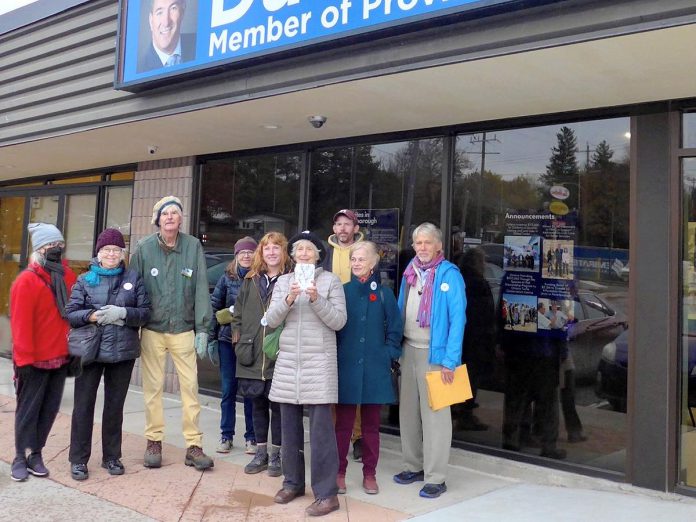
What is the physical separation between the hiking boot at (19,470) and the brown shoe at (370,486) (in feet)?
7.65

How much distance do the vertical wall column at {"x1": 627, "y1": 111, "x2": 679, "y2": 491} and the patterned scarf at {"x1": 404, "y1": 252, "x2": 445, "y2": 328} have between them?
1.38 meters

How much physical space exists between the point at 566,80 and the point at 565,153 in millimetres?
1001

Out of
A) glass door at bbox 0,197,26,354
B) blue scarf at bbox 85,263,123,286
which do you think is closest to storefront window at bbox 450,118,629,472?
blue scarf at bbox 85,263,123,286

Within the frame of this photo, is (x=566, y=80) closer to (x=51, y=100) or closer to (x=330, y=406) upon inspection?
(x=330, y=406)

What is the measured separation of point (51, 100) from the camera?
6.86 meters

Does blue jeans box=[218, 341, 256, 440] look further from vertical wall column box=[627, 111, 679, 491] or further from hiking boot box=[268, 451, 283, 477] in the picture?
vertical wall column box=[627, 111, 679, 491]

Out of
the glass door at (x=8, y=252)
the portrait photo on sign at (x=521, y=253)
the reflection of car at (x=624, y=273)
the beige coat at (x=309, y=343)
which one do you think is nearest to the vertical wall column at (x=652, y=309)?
the reflection of car at (x=624, y=273)

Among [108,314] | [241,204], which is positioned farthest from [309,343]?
[241,204]

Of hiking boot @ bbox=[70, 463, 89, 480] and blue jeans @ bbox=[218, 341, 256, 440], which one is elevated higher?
blue jeans @ bbox=[218, 341, 256, 440]

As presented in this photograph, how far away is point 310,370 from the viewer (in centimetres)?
399

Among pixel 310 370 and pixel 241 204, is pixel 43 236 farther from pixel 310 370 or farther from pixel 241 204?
pixel 241 204

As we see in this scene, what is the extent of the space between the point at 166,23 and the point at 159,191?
278 cm

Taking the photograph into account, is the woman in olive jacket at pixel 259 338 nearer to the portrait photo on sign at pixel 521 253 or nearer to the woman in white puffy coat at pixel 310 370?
the woman in white puffy coat at pixel 310 370

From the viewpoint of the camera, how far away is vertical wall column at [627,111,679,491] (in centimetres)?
433
